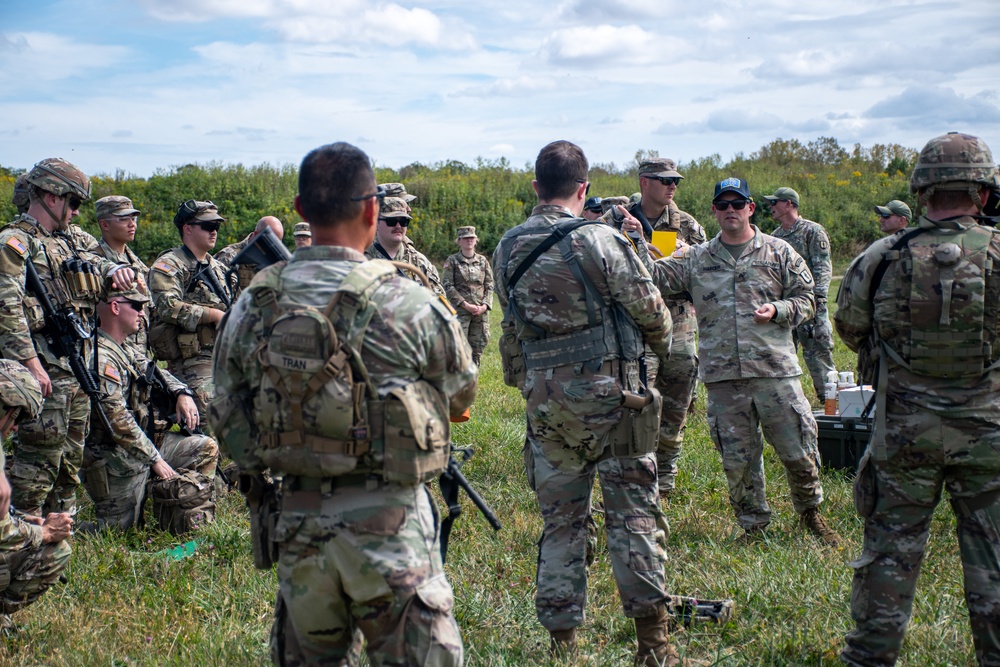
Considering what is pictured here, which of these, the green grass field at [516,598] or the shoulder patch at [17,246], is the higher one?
the shoulder patch at [17,246]

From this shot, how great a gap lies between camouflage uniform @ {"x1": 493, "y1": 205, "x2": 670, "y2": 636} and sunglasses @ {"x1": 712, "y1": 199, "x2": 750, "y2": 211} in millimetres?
1838

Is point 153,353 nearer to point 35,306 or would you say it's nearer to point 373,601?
point 35,306

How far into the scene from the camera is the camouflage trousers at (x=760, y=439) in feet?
18.4

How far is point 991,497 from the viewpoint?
3.66 m

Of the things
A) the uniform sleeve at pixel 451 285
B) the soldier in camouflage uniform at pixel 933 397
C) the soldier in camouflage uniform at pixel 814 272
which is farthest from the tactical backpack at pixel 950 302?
the uniform sleeve at pixel 451 285

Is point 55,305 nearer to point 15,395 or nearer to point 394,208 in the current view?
point 15,395

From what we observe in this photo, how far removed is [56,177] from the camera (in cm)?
599

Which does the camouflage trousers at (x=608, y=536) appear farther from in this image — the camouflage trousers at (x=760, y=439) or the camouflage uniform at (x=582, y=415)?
the camouflage trousers at (x=760, y=439)

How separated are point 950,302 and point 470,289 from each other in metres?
9.91

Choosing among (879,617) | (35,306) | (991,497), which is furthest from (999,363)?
(35,306)

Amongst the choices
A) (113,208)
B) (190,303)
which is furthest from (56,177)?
(190,303)

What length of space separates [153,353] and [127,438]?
1.73 metres

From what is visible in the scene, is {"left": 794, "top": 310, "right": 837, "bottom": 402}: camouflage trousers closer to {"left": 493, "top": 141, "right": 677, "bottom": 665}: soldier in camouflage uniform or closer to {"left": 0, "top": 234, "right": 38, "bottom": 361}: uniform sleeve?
{"left": 493, "top": 141, "right": 677, "bottom": 665}: soldier in camouflage uniform

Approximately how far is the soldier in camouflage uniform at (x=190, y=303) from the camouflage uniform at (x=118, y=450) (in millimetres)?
928
